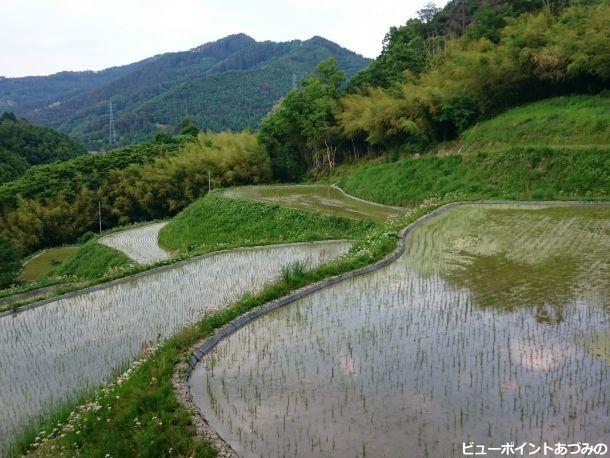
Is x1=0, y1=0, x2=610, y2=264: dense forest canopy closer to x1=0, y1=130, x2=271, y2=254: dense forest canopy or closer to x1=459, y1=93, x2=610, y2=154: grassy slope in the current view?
x1=0, y1=130, x2=271, y2=254: dense forest canopy

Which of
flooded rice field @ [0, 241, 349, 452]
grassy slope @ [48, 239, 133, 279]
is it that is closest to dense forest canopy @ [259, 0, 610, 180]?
flooded rice field @ [0, 241, 349, 452]

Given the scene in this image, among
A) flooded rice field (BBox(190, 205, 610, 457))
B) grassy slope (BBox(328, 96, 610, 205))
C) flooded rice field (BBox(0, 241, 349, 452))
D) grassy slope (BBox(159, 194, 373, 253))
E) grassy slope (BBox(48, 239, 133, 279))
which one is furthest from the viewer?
grassy slope (BBox(48, 239, 133, 279))

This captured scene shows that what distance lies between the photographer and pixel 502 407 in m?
4.60

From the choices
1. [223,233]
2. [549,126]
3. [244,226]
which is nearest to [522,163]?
[549,126]

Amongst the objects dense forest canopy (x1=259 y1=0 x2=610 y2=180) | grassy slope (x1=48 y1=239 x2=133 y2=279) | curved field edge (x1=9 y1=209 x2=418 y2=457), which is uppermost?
dense forest canopy (x1=259 y1=0 x2=610 y2=180)

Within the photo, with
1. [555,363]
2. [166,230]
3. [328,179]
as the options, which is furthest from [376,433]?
[328,179]

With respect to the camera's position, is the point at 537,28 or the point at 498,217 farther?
the point at 537,28

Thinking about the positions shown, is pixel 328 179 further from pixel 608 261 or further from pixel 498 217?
pixel 608 261

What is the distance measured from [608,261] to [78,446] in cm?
862

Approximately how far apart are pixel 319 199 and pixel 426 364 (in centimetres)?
1628

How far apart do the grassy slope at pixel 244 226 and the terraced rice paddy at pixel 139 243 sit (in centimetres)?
58

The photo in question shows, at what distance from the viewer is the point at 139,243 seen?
2081 cm

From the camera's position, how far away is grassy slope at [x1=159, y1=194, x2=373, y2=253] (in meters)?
15.3

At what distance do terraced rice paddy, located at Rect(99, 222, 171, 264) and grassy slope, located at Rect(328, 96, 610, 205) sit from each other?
29.8 ft
